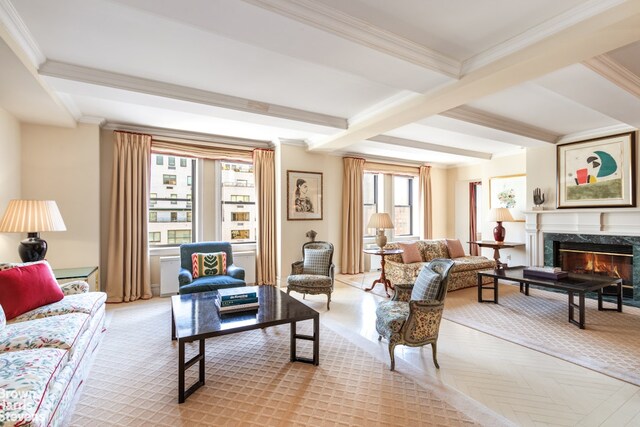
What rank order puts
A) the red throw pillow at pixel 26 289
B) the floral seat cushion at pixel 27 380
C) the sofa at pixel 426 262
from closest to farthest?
the floral seat cushion at pixel 27 380 → the red throw pillow at pixel 26 289 → the sofa at pixel 426 262

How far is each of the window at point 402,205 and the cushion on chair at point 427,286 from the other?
192 inches

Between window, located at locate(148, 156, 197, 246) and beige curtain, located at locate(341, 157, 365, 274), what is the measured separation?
9.77ft

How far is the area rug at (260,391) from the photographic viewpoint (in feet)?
6.67

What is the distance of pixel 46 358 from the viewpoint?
183 cm

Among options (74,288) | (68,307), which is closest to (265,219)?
(74,288)

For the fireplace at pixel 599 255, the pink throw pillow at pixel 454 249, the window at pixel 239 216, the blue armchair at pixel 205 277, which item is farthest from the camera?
the pink throw pillow at pixel 454 249

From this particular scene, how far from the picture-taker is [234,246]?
5.70 m

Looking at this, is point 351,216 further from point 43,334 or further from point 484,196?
point 43,334

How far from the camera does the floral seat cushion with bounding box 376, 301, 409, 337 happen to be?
266cm

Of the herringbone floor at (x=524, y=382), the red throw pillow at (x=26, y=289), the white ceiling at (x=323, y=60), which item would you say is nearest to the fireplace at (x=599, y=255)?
the white ceiling at (x=323, y=60)

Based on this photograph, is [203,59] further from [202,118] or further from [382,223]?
[382,223]

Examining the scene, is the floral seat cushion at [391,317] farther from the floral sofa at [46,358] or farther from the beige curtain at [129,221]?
the beige curtain at [129,221]

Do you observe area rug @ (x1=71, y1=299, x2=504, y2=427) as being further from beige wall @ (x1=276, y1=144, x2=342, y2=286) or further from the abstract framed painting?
the abstract framed painting

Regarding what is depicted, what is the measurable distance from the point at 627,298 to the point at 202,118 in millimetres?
6825
